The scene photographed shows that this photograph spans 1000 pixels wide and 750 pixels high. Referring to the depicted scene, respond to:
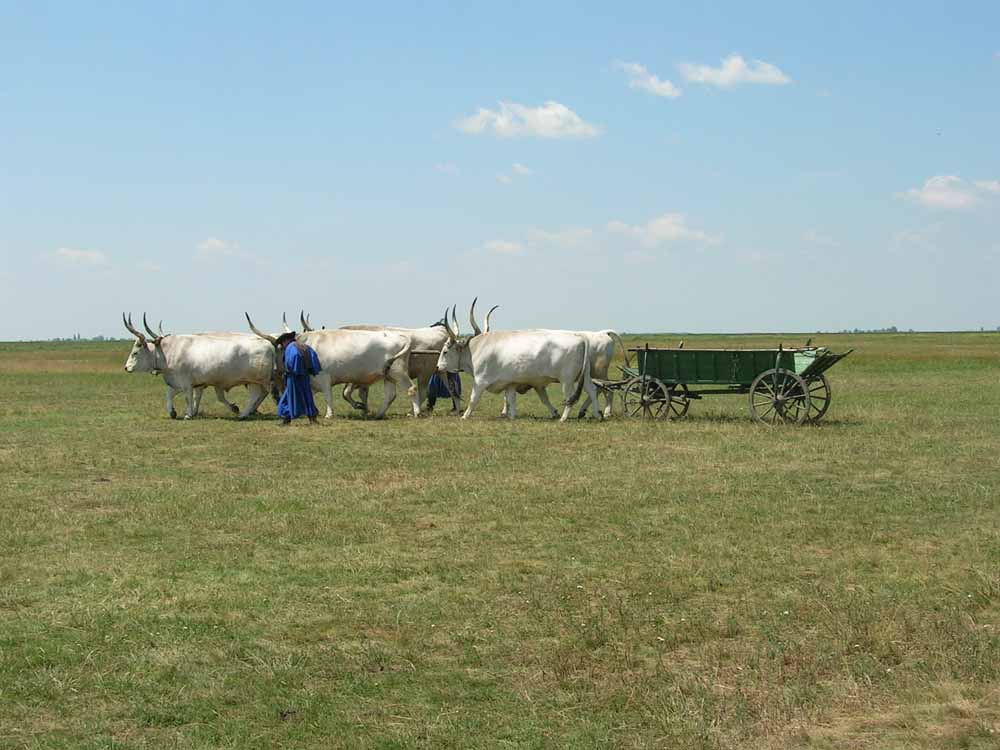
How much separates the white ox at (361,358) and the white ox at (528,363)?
960mm

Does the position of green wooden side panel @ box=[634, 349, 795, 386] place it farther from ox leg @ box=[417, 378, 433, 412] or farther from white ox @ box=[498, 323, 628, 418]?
ox leg @ box=[417, 378, 433, 412]

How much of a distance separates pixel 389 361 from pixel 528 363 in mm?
2648

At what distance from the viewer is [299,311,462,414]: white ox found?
21438 millimetres

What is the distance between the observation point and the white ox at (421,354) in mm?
21438

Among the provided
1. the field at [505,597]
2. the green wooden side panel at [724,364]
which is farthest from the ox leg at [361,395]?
the field at [505,597]

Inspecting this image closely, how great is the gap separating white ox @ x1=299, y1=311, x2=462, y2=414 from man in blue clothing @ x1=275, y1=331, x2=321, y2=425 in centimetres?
231

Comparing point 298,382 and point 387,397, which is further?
point 387,397

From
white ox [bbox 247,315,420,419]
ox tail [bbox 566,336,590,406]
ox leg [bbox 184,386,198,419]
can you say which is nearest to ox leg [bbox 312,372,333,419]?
white ox [bbox 247,315,420,419]

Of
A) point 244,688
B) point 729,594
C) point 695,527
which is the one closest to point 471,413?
point 695,527

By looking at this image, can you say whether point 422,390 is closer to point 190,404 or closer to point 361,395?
point 361,395

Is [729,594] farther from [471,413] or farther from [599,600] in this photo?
[471,413]

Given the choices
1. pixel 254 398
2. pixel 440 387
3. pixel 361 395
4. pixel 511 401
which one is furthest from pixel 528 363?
pixel 254 398

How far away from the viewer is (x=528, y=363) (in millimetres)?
19578

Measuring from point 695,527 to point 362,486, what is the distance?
394cm
